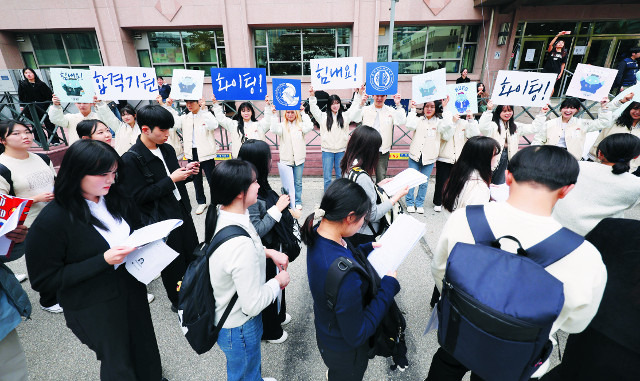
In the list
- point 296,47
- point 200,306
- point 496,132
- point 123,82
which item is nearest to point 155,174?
point 200,306

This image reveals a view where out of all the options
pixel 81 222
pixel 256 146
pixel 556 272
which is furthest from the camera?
pixel 256 146

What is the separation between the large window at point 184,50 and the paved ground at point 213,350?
1055 cm

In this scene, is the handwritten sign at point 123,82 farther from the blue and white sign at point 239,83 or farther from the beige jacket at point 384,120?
the beige jacket at point 384,120

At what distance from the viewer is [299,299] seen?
10.4 feet

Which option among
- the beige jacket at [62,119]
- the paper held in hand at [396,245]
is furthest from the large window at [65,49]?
the paper held in hand at [396,245]

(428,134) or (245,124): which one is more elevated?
(245,124)

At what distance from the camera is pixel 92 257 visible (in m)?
1.52

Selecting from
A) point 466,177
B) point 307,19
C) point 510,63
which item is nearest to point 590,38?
point 510,63

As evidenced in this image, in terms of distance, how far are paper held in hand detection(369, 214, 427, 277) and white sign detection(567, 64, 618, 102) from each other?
458 cm

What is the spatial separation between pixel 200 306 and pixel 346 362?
0.85 meters

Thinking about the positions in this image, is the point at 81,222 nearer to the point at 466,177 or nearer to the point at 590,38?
the point at 466,177

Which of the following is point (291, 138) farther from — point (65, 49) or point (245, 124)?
point (65, 49)

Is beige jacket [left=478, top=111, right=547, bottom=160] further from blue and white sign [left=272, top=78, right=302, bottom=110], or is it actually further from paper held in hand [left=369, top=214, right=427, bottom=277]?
paper held in hand [left=369, top=214, right=427, bottom=277]

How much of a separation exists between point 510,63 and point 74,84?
13.0m
